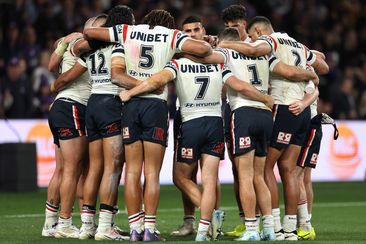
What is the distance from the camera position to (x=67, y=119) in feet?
40.6

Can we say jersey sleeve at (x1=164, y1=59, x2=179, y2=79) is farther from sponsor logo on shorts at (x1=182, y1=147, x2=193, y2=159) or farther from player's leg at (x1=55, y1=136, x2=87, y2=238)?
player's leg at (x1=55, y1=136, x2=87, y2=238)

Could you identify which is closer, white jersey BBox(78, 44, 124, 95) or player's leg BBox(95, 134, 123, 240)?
player's leg BBox(95, 134, 123, 240)

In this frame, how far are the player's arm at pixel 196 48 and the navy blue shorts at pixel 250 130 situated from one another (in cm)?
78

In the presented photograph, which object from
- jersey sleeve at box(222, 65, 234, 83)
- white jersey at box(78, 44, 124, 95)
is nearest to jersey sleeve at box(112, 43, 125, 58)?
white jersey at box(78, 44, 124, 95)

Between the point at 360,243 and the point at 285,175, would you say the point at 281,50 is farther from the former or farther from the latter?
the point at 360,243

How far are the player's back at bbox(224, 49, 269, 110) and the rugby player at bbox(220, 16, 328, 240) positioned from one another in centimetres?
23

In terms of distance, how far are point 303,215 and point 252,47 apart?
88.7 inches

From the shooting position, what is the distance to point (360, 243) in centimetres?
1145

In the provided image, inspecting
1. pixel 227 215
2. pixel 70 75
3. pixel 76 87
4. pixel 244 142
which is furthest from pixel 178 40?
pixel 227 215

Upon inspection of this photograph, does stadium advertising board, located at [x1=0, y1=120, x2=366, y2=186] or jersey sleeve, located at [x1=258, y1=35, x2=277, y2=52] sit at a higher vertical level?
jersey sleeve, located at [x1=258, y1=35, x2=277, y2=52]

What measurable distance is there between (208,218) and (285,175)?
4.39 feet

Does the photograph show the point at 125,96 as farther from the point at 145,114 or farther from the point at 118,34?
the point at 118,34

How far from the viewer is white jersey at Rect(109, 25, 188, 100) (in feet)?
37.9

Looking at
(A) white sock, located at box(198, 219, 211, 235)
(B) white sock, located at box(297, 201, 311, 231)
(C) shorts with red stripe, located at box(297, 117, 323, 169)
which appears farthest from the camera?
(C) shorts with red stripe, located at box(297, 117, 323, 169)
